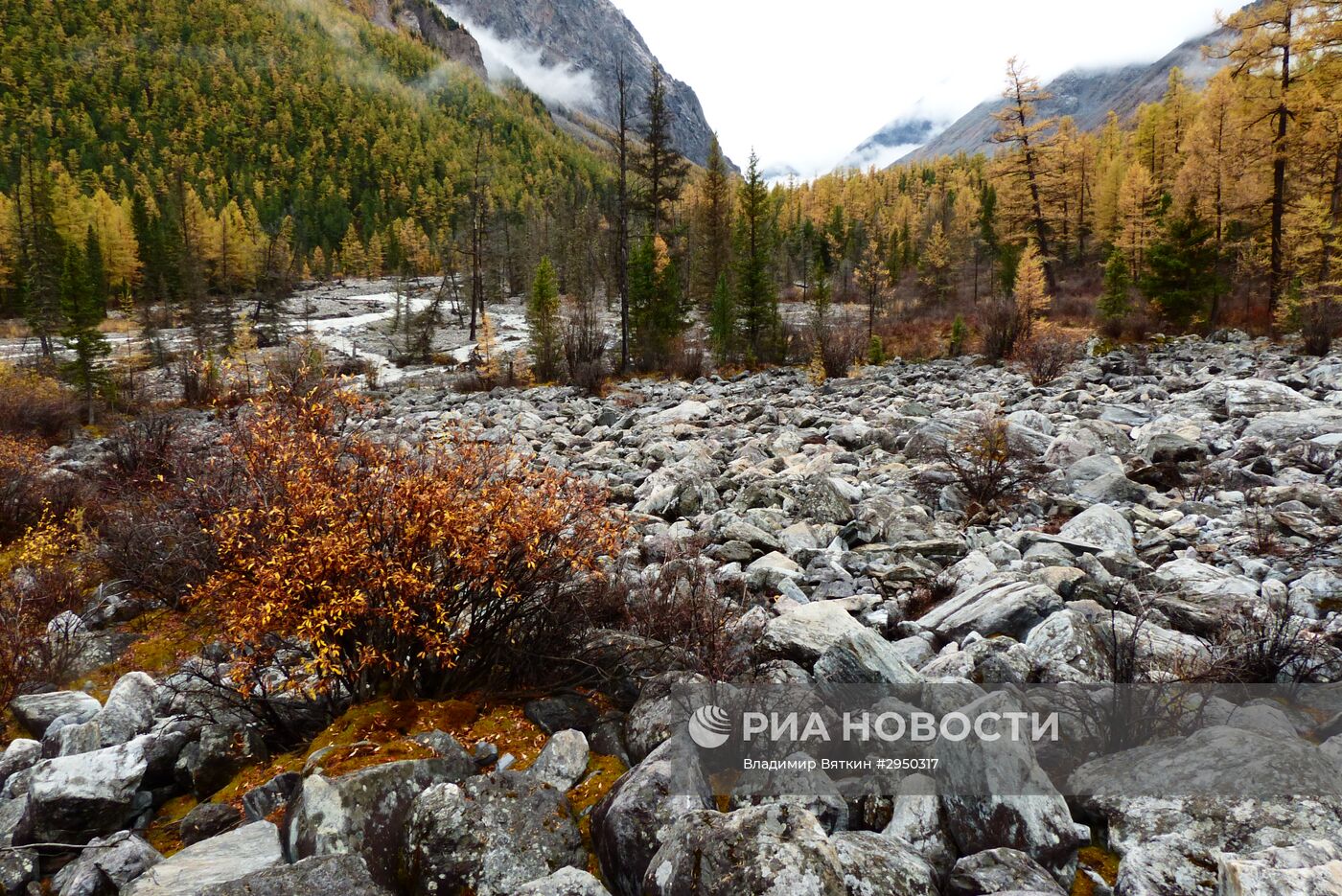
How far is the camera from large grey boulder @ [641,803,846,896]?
82.0 inches

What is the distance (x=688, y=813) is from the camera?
8.04 ft

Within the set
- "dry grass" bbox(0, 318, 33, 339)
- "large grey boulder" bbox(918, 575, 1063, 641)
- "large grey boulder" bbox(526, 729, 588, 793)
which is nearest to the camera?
"large grey boulder" bbox(526, 729, 588, 793)

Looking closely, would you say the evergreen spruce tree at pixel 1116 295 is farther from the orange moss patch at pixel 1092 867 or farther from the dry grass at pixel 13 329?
the dry grass at pixel 13 329

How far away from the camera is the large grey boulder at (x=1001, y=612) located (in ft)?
14.0

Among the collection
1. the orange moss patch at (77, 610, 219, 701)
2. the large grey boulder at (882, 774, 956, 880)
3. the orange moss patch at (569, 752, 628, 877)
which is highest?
the large grey boulder at (882, 774, 956, 880)

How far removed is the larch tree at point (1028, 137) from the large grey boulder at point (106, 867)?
43322 millimetres

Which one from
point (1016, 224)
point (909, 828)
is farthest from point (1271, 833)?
point (1016, 224)

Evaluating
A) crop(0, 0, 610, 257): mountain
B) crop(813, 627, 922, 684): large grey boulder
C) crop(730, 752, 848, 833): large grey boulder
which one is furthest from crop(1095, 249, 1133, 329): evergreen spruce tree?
crop(0, 0, 610, 257): mountain

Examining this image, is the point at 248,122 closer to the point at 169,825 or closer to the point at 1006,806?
the point at 169,825

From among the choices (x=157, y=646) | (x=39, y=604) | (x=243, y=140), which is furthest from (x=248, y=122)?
(x=157, y=646)

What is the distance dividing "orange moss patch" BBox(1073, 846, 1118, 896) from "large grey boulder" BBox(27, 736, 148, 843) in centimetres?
456

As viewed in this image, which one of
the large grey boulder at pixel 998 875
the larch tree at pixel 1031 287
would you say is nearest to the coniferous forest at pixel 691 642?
the large grey boulder at pixel 998 875

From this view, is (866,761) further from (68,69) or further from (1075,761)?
(68,69)

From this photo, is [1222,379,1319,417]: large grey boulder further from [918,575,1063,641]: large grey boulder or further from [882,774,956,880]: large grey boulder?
[882,774,956,880]: large grey boulder
